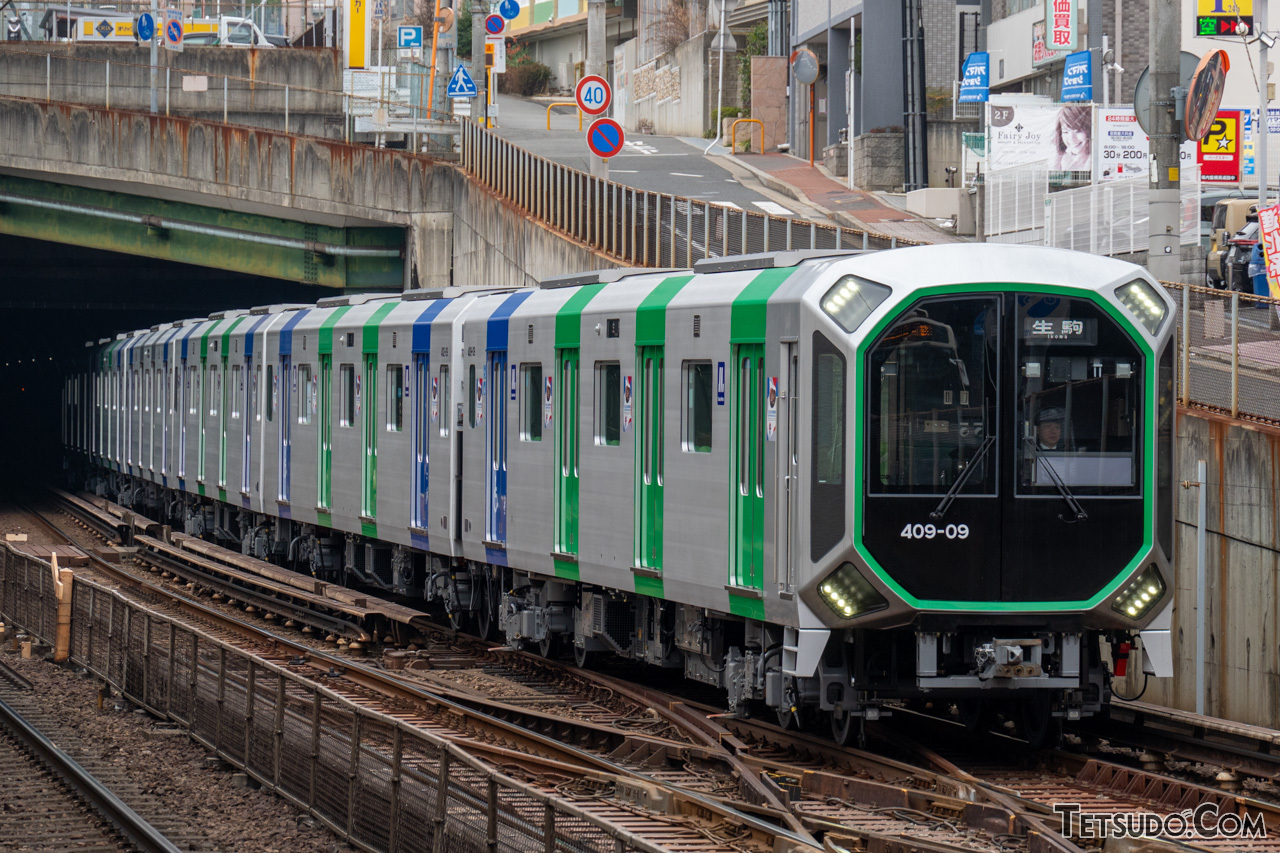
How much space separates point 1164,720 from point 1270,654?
2104 mm

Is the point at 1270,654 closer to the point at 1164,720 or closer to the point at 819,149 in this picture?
the point at 1164,720

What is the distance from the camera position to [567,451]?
15359 millimetres

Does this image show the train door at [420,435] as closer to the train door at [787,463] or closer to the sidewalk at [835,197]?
the train door at [787,463]

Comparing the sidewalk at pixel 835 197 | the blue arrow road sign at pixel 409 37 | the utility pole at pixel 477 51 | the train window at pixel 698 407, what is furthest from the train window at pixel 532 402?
the blue arrow road sign at pixel 409 37

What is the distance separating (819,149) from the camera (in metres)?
54.8

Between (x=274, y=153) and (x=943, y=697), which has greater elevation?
(x=274, y=153)

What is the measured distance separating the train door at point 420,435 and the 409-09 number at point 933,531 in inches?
327

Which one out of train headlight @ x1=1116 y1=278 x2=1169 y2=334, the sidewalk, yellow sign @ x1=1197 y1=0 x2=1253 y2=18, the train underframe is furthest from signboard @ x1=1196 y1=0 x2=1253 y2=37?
train headlight @ x1=1116 y1=278 x2=1169 y2=334

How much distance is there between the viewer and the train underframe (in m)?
11.3

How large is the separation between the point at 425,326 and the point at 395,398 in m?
1.40

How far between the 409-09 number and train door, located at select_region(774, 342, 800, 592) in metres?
0.67

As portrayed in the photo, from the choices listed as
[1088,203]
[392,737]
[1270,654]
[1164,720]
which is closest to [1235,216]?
[1088,203]

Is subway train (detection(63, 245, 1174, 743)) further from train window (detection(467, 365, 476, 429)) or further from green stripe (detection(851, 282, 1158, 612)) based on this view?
train window (detection(467, 365, 476, 429))

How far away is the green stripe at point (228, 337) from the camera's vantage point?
89.8 feet
